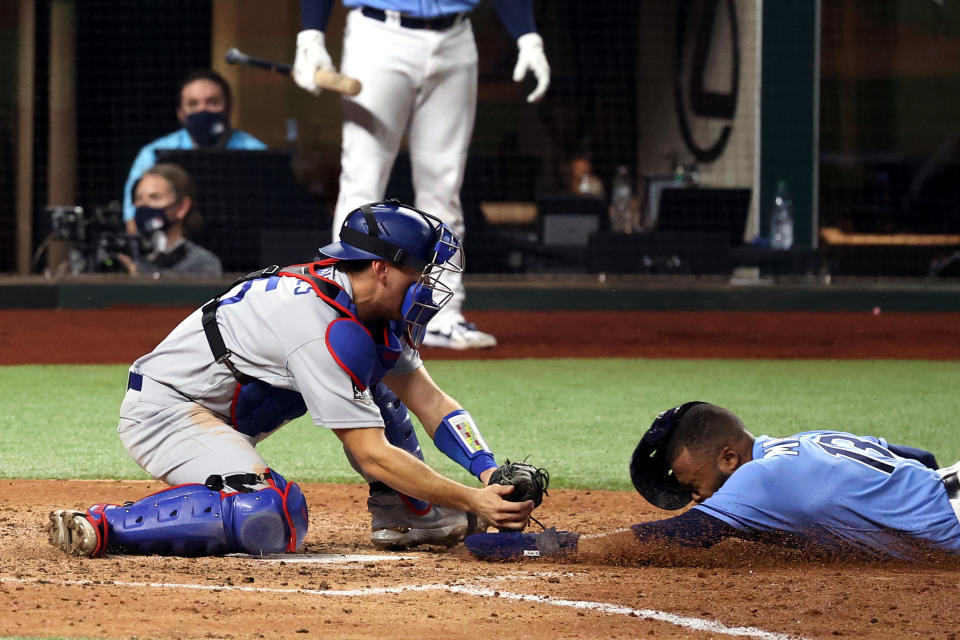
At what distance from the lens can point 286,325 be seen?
3695mm

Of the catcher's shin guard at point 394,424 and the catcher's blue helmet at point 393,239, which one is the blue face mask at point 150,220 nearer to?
the catcher's shin guard at point 394,424

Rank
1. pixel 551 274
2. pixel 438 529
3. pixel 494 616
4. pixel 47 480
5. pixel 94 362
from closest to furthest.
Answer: pixel 494 616
pixel 438 529
pixel 47 480
pixel 94 362
pixel 551 274

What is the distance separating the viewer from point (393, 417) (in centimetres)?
420

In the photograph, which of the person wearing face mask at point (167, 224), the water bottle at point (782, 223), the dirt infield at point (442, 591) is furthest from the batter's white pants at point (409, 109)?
the water bottle at point (782, 223)

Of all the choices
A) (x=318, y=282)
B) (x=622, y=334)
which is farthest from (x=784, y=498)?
(x=622, y=334)

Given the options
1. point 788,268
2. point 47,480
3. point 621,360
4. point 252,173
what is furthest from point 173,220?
point 47,480

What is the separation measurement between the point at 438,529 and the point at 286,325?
94 centimetres

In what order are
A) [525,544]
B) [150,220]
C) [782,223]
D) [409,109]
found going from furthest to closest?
[782,223]
[150,220]
[409,109]
[525,544]

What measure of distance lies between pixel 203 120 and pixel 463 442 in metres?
8.89

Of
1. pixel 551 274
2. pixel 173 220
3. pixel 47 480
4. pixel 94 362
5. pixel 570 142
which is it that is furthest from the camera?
pixel 570 142

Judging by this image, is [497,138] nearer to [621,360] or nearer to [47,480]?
[621,360]

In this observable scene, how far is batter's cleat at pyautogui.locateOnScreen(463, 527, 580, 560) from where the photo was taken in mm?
3857

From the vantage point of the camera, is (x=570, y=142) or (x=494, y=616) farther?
(x=570, y=142)

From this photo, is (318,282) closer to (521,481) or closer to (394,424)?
(394,424)
